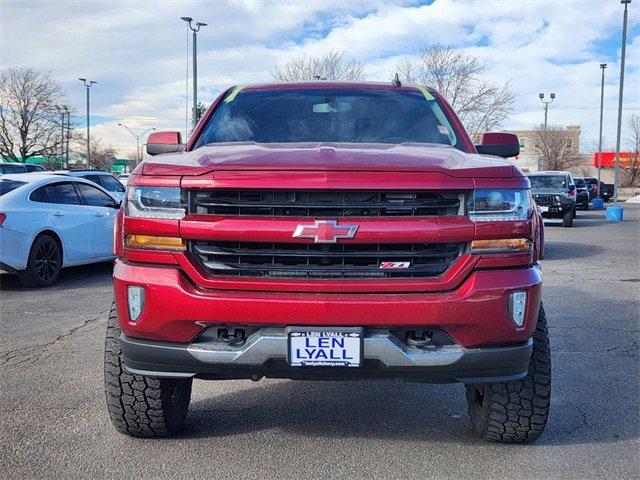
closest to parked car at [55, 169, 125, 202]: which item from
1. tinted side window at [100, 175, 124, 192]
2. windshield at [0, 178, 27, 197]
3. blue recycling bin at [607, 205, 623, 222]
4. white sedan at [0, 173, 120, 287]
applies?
tinted side window at [100, 175, 124, 192]

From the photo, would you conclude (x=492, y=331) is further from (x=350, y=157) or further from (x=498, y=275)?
(x=350, y=157)

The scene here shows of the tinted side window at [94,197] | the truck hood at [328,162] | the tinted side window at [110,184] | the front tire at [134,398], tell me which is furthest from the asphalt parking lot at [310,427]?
the tinted side window at [110,184]

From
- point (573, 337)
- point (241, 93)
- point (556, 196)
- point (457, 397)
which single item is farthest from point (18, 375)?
point (556, 196)

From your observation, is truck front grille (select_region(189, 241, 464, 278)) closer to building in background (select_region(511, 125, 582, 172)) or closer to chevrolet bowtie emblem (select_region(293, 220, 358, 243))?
chevrolet bowtie emblem (select_region(293, 220, 358, 243))

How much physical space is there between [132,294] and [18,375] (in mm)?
2207

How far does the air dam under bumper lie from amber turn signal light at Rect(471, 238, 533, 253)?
42cm

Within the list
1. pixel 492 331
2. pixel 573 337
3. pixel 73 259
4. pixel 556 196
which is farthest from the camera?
pixel 556 196

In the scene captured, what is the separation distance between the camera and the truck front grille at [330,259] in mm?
2881

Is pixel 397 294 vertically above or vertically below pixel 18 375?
above

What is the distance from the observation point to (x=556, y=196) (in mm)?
18609

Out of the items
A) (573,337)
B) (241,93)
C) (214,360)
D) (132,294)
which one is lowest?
(573,337)

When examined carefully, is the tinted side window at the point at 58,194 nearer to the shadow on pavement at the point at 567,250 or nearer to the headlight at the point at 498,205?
the headlight at the point at 498,205

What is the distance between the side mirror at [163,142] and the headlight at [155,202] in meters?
1.29

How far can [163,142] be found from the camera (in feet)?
14.2
